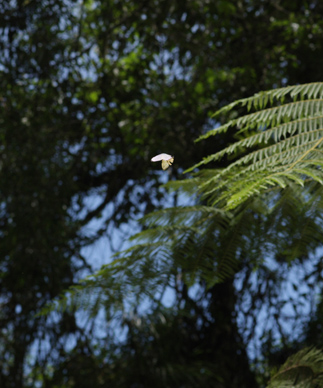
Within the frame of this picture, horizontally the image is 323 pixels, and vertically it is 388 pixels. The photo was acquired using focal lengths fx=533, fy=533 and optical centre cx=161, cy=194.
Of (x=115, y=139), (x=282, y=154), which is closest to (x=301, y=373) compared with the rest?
(x=282, y=154)

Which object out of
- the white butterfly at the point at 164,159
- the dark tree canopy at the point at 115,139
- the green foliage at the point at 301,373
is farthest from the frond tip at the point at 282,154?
the dark tree canopy at the point at 115,139

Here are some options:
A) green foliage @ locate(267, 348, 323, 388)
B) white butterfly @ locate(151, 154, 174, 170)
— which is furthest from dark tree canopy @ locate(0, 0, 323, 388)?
white butterfly @ locate(151, 154, 174, 170)

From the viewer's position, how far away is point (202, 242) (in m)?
1.56

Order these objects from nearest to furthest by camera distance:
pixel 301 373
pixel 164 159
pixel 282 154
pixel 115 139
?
pixel 164 159 < pixel 282 154 < pixel 301 373 < pixel 115 139

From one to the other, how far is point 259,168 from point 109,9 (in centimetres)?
243

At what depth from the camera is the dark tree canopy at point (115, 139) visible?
9.29ft

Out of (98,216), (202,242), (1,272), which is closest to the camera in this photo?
(202,242)

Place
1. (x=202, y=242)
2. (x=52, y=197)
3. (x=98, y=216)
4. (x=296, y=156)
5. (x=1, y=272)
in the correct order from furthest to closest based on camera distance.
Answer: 1. (x=98, y=216)
2. (x=1, y=272)
3. (x=52, y=197)
4. (x=202, y=242)
5. (x=296, y=156)

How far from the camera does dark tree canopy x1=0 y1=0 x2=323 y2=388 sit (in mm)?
2832

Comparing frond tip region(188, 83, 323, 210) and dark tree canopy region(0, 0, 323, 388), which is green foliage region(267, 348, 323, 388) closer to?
frond tip region(188, 83, 323, 210)

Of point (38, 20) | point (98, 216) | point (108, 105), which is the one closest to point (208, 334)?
point (98, 216)

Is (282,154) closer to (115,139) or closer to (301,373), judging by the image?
(301,373)

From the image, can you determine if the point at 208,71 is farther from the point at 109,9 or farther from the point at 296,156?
the point at 296,156

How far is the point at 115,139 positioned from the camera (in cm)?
361
